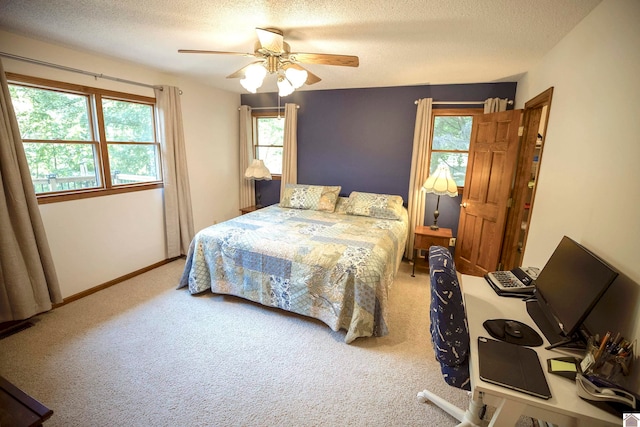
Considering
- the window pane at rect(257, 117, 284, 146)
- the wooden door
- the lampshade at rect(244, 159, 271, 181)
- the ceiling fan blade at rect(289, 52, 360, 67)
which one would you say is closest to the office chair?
the ceiling fan blade at rect(289, 52, 360, 67)

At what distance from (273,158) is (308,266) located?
2.87 metres

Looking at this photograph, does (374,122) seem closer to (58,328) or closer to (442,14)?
(442,14)

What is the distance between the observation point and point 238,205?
16.5 feet

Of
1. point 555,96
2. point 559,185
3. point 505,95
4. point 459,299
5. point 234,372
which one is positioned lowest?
point 234,372

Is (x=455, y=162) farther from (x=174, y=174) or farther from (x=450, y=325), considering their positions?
(x=174, y=174)

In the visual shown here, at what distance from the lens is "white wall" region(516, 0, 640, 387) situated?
1.20 meters

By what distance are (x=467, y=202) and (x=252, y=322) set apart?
9.12 feet

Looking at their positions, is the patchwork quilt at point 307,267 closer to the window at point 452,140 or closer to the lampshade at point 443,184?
the lampshade at point 443,184

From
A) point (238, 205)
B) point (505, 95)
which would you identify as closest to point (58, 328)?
point (238, 205)

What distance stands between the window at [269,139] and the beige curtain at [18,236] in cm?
296

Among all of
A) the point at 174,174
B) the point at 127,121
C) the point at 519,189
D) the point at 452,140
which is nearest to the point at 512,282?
the point at 519,189

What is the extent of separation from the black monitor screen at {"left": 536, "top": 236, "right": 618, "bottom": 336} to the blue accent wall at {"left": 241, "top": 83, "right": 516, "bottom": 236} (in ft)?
7.72

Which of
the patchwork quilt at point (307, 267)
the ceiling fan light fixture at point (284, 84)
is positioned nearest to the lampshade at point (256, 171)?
the patchwork quilt at point (307, 267)

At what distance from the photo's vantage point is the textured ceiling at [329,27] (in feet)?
5.61
